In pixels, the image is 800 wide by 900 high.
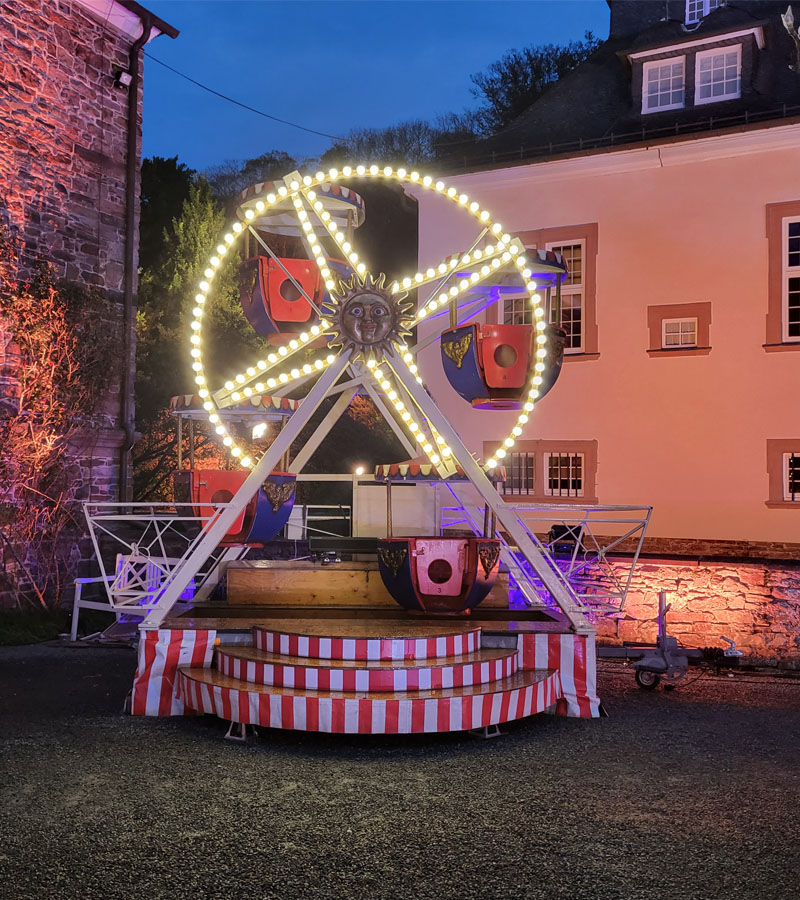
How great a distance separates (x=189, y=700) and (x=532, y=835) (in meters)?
3.24

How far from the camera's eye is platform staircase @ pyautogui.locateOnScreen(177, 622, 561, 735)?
653 cm

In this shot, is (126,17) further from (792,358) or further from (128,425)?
(792,358)

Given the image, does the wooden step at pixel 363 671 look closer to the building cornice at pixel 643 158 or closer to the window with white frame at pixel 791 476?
the window with white frame at pixel 791 476

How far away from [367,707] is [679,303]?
11078mm

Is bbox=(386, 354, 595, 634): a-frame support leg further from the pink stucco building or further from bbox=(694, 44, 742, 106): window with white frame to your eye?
bbox=(694, 44, 742, 106): window with white frame

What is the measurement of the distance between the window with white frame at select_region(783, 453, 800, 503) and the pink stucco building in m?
0.03

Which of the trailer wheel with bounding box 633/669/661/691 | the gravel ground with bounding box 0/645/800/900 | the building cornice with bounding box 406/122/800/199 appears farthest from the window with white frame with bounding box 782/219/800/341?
the gravel ground with bounding box 0/645/800/900

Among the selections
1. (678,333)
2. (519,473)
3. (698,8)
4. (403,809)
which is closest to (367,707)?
(403,809)

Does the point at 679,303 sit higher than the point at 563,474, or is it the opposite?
the point at 679,303

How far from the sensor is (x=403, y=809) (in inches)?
213

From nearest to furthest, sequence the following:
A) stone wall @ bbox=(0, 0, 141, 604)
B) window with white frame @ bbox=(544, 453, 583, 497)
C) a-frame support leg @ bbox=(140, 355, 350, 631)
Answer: a-frame support leg @ bbox=(140, 355, 350, 631) → stone wall @ bbox=(0, 0, 141, 604) → window with white frame @ bbox=(544, 453, 583, 497)

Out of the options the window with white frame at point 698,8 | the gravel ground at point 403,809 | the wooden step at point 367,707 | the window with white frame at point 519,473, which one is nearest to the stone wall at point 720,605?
the window with white frame at point 519,473

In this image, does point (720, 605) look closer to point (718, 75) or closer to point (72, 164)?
point (718, 75)

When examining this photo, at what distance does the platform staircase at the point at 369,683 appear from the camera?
653 centimetres
